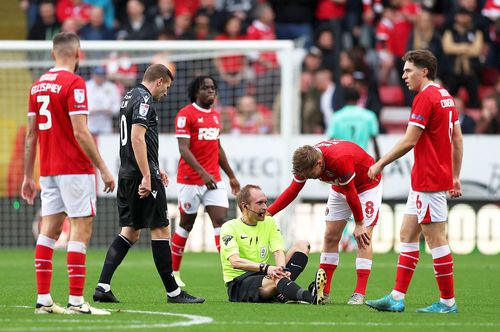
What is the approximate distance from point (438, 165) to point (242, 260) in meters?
2.11

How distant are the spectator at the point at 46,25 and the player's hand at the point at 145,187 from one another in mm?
13196

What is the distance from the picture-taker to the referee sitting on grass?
438 inches

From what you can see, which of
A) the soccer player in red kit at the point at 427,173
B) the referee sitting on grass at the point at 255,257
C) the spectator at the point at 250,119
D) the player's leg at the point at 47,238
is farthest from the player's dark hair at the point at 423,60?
the spectator at the point at 250,119

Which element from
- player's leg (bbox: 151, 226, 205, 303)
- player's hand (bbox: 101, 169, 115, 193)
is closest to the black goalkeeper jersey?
player's leg (bbox: 151, 226, 205, 303)

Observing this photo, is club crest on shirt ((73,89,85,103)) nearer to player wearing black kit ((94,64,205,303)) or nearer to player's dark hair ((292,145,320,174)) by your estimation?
player wearing black kit ((94,64,205,303))

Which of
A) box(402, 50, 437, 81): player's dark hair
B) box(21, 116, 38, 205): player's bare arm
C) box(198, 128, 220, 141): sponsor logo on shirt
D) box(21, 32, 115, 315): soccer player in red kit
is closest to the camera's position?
box(21, 32, 115, 315): soccer player in red kit

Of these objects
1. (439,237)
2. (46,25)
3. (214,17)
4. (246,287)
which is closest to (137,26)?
(214,17)

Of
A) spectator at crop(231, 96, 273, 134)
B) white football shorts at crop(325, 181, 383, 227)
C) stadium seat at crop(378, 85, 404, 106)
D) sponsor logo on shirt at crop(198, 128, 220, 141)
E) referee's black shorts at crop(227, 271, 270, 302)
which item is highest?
stadium seat at crop(378, 85, 404, 106)

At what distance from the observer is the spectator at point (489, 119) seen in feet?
70.0

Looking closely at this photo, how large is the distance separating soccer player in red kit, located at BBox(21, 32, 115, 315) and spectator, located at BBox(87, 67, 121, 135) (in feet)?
33.3

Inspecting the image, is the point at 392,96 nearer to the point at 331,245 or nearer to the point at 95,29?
the point at 95,29

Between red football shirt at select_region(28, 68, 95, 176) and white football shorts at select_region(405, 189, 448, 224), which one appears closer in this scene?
red football shirt at select_region(28, 68, 95, 176)

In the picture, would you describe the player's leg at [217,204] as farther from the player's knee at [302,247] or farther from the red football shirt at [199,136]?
the player's knee at [302,247]

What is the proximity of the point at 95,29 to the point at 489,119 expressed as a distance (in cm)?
786
